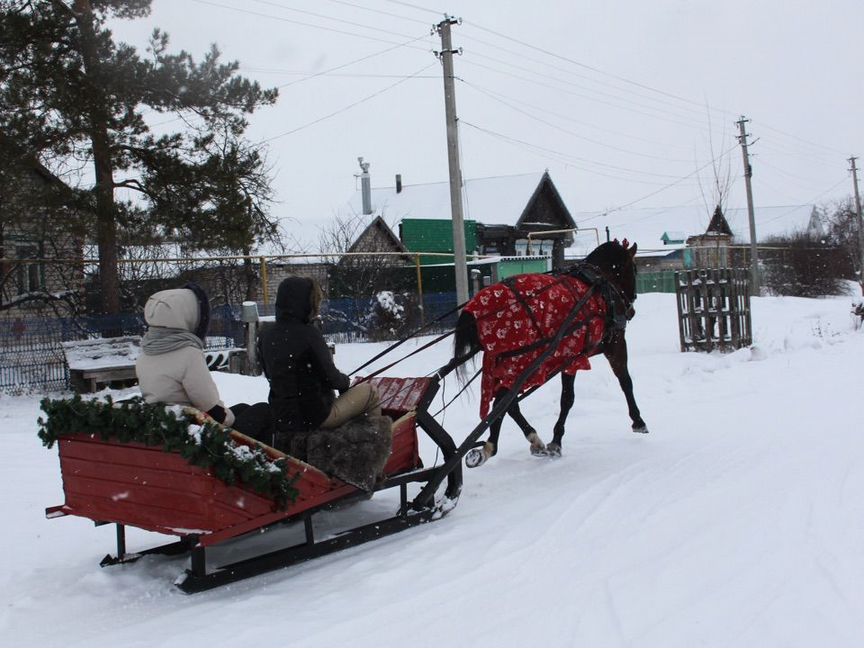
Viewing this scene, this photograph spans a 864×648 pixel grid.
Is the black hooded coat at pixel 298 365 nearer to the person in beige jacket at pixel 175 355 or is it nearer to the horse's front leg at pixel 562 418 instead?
the person in beige jacket at pixel 175 355

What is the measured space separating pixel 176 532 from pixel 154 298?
1340 millimetres

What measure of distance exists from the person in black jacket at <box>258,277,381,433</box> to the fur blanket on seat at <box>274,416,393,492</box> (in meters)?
0.09

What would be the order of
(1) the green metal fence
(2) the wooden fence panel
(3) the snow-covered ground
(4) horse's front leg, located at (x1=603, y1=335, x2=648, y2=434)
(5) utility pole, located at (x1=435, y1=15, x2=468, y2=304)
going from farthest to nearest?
(1) the green metal fence < (5) utility pole, located at (x1=435, y1=15, x2=468, y2=304) < (2) the wooden fence panel < (4) horse's front leg, located at (x1=603, y1=335, x2=648, y2=434) < (3) the snow-covered ground

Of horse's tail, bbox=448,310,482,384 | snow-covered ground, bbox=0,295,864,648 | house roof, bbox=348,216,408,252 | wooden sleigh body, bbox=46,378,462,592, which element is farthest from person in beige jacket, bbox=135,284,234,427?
house roof, bbox=348,216,408,252

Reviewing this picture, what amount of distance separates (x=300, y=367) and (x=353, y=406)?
1.46 feet

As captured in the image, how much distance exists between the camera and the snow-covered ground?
11.9ft

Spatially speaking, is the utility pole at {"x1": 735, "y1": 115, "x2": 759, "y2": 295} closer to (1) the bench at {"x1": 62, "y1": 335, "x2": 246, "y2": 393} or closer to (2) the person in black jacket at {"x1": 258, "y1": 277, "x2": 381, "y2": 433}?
(1) the bench at {"x1": 62, "y1": 335, "x2": 246, "y2": 393}

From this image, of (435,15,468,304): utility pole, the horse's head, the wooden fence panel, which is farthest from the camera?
(435,15,468,304): utility pole

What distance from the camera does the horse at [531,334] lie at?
693 centimetres

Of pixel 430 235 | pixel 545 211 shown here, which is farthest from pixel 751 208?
pixel 430 235

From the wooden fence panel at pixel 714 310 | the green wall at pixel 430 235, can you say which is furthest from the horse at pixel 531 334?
the green wall at pixel 430 235

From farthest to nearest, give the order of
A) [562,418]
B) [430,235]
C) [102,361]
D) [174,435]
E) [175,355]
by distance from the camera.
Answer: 1. [430,235]
2. [102,361]
3. [562,418]
4. [175,355]
5. [174,435]

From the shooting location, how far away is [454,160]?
15688 millimetres

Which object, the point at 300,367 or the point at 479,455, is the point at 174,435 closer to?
the point at 300,367
